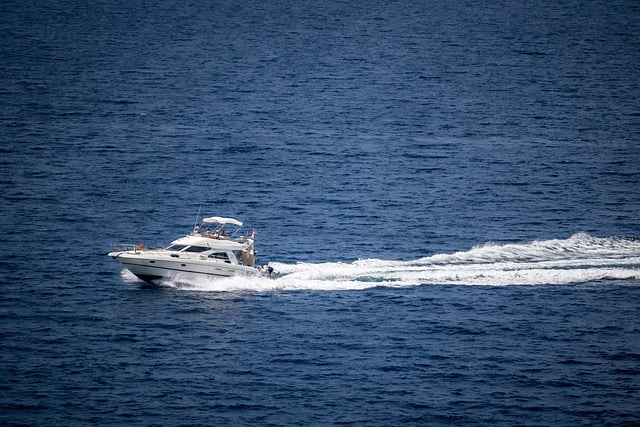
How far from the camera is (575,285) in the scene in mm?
73625

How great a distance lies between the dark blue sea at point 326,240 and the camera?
58.2 metres

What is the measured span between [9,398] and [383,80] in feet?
374

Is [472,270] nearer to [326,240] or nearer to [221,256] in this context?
[326,240]

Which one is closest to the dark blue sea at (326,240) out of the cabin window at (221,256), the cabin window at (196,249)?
the cabin window at (221,256)

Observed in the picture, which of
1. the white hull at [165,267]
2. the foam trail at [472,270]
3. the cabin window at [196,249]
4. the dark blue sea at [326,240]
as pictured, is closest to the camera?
the dark blue sea at [326,240]

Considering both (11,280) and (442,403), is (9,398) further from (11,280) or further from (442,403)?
(442,403)

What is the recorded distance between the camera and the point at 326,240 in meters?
84.9

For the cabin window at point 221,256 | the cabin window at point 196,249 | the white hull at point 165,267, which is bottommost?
the white hull at point 165,267

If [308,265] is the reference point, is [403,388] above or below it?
below

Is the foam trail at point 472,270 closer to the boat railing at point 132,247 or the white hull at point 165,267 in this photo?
the white hull at point 165,267

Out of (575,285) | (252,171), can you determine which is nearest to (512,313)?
(575,285)

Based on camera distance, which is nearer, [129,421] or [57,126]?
[129,421]

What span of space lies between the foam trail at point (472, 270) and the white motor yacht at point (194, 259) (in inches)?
30.8

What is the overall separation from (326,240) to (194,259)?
1701 cm
